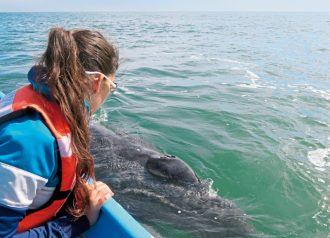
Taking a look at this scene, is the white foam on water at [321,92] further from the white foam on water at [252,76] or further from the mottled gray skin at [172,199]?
the mottled gray skin at [172,199]

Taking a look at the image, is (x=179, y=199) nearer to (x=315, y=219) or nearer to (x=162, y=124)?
(x=315, y=219)

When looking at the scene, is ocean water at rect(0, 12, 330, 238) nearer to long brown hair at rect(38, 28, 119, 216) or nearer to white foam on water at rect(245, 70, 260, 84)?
white foam on water at rect(245, 70, 260, 84)

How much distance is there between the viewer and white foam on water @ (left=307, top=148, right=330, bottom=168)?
7405 millimetres

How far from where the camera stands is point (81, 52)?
2.74 metres

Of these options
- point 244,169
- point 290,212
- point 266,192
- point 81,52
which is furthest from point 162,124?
point 81,52

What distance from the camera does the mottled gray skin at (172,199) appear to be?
5023 millimetres

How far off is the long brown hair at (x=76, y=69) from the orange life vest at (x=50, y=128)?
66 millimetres

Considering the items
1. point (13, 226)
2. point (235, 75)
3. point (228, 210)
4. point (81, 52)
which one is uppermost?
point (81, 52)

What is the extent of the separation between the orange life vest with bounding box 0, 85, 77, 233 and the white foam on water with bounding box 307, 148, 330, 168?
19.4 ft

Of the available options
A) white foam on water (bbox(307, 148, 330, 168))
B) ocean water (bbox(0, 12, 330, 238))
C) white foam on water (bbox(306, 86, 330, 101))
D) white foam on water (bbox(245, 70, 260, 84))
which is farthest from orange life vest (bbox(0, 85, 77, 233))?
white foam on water (bbox(245, 70, 260, 84))

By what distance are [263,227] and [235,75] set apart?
37.8ft

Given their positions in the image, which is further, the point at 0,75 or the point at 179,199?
the point at 0,75

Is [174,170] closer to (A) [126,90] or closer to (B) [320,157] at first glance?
(B) [320,157]

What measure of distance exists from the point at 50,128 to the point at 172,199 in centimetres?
322
